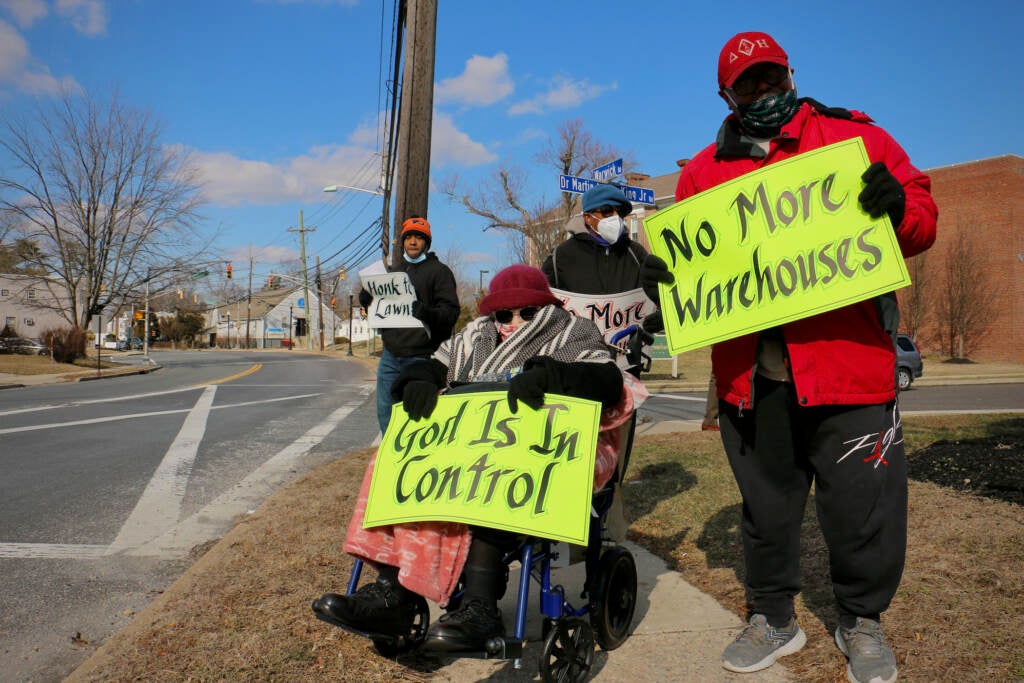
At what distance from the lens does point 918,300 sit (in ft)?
115

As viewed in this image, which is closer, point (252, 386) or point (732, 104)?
point (732, 104)

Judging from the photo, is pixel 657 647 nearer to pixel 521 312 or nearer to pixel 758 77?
pixel 521 312

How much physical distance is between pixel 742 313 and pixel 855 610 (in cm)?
115

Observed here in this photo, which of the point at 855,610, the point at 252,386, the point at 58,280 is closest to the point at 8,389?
the point at 252,386

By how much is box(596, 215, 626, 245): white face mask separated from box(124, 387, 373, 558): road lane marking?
328 centimetres

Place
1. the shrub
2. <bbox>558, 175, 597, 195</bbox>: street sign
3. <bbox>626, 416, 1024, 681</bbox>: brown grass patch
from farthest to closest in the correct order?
the shrub < <bbox>558, 175, 597, 195</bbox>: street sign < <bbox>626, 416, 1024, 681</bbox>: brown grass patch

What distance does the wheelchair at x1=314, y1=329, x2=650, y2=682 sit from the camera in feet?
8.01

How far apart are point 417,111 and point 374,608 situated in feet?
15.5

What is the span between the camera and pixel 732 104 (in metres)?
2.73

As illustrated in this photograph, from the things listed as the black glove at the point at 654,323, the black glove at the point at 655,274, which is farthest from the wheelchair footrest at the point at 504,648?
the black glove at the point at 654,323

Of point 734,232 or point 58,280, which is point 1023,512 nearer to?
point 734,232

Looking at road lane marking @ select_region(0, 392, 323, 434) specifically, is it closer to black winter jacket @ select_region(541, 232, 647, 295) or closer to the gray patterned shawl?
black winter jacket @ select_region(541, 232, 647, 295)

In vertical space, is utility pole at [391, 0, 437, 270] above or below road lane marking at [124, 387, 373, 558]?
above

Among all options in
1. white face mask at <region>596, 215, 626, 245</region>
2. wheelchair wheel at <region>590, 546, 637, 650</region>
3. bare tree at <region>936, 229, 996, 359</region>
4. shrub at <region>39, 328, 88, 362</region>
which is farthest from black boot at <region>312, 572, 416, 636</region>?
bare tree at <region>936, 229, 996, 359</region>
